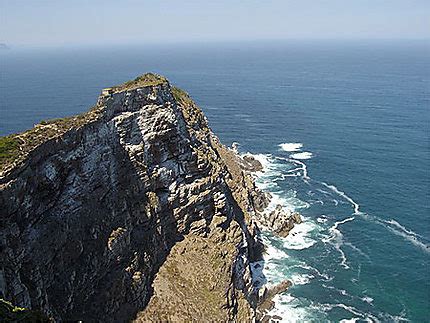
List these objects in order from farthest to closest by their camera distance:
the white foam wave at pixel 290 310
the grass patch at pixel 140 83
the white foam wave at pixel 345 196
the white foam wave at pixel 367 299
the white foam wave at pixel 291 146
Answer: the white foam wave at pixel 291 146 < the white foam wave at pixel 345 196 < the white foam wave at pixel 367 299 < the white foam wave at pixel 290 310 < the grass patch at pixel 140 83

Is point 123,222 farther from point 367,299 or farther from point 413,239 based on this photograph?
point 413,239

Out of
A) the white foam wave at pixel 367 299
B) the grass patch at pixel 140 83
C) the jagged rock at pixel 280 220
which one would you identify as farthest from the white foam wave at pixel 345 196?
the grass patch at pixel 140 83

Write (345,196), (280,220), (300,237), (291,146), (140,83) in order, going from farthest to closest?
(291,146)
(345,196)
(280,220)
(300,237)
(140,83)

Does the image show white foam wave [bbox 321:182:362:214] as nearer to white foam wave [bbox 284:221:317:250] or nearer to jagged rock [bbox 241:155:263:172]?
white foam wave [bbox 284:221:317:250]

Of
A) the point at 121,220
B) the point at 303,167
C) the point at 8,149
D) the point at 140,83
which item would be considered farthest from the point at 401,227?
the point at 8,149

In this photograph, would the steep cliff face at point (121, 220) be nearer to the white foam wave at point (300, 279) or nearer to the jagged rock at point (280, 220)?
the white foam wave at point (300, 279)

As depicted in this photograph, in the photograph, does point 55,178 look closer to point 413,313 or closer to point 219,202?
point 219,202

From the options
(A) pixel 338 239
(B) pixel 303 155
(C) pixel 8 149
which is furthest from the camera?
(B) pixel 303 155
